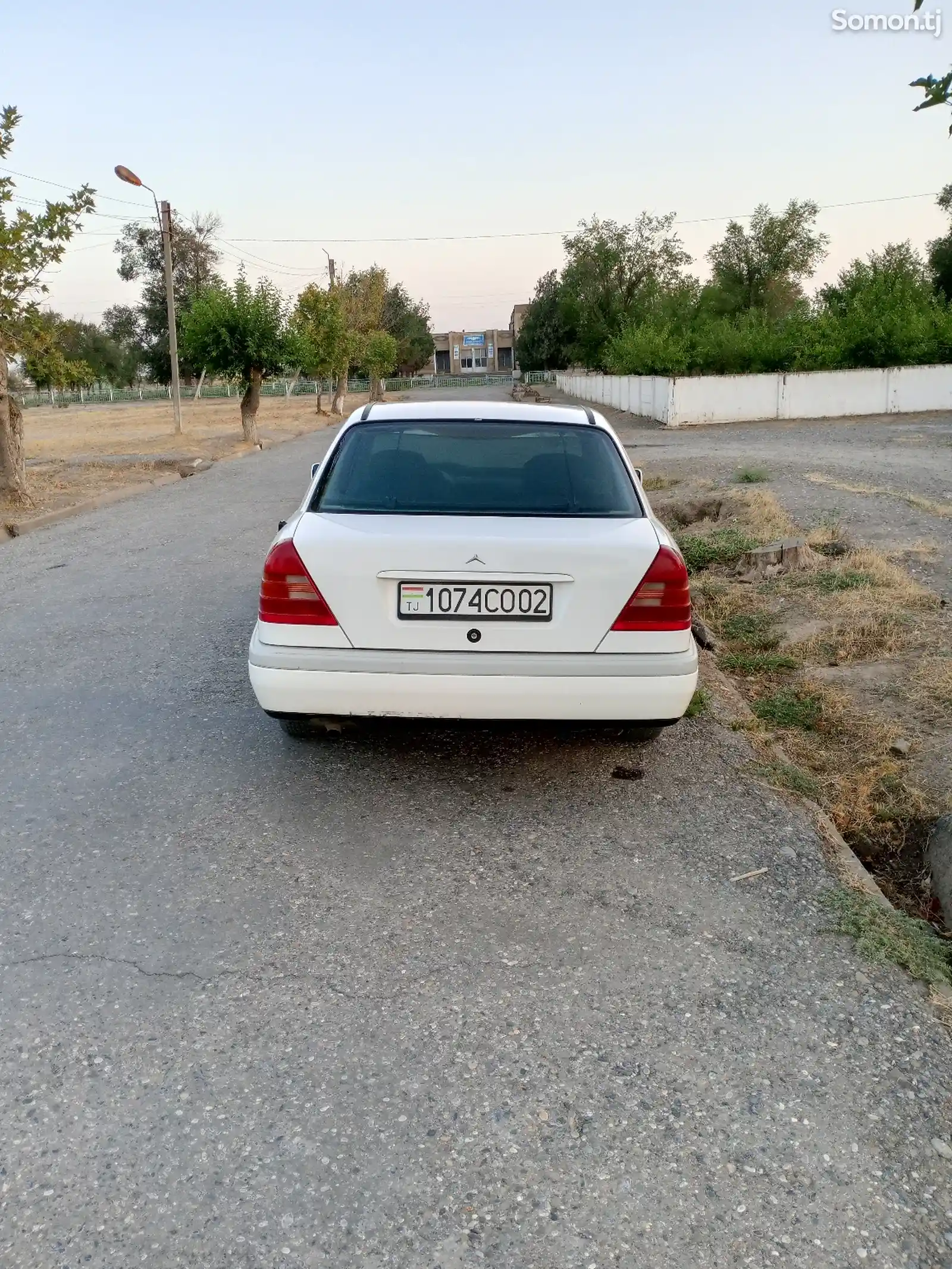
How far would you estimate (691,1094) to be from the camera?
95.5 inches

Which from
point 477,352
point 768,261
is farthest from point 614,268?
point 477,352

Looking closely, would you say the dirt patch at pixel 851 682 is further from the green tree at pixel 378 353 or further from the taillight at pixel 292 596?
the green tree at pixel 378 353

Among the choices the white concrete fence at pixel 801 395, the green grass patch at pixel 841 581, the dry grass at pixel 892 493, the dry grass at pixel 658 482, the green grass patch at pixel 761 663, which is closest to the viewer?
the green grass patch at pixel 761 663

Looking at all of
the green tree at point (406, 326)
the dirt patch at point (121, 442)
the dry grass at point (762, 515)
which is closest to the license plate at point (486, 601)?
the dry grass at point (762, 515)

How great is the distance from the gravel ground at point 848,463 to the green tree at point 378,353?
25383 millimetres

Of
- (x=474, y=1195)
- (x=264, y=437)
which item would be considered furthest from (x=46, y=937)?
(x=264, y=437)

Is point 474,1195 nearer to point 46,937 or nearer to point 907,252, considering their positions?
point 46,937

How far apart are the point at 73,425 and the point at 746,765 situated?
44357 mm

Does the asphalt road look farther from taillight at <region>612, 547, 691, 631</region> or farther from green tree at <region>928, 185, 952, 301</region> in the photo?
green tree at <region>928, 185, 952, 301</region>

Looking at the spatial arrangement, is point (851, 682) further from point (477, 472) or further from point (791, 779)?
point (477, 472)

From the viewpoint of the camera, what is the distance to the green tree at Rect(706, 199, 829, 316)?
6175cm

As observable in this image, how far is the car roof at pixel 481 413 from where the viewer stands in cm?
472

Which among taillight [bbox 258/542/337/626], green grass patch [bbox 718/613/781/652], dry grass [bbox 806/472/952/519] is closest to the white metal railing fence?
dry grass [bbox 806/472/952/519]

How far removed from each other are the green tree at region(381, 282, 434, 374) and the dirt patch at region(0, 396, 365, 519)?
24.4 metres
